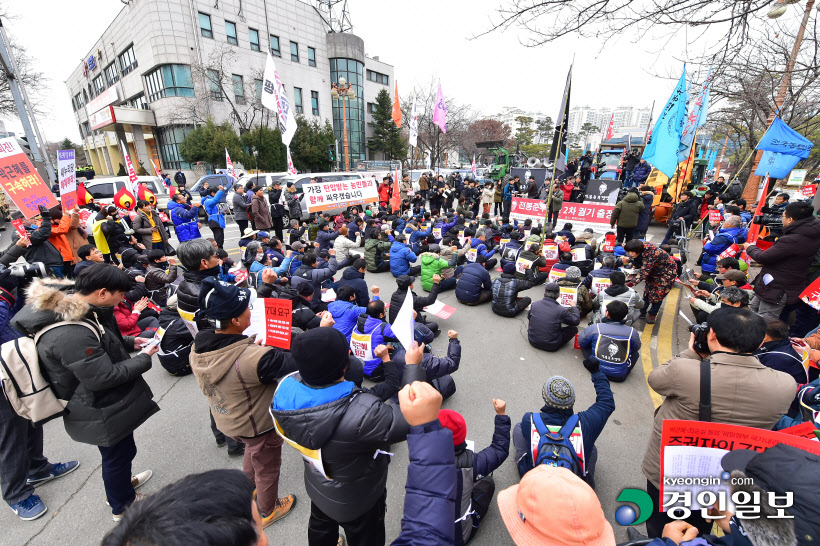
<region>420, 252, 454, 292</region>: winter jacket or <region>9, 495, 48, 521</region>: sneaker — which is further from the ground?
<region>420, 252, 454, 292</region>: winter jacket

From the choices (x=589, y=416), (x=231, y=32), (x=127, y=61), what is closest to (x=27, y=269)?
(x=589, y=416)

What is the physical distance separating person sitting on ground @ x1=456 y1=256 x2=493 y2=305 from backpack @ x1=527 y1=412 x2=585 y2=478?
14.0 ft

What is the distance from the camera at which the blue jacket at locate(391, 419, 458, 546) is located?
1.39 meters

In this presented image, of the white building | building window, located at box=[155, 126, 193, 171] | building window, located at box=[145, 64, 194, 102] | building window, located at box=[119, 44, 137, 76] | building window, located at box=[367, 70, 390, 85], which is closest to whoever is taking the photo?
the white building

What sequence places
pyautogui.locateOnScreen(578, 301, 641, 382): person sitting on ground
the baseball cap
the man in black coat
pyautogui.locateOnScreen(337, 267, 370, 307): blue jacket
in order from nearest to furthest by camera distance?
the baseball cap → the man in black coat → pyautogui.locateOnScreen(578, 301, 641, 382): person sitting on ground → pyautogui.locateOnScreen(337, 267, 370, 307): blue jacket

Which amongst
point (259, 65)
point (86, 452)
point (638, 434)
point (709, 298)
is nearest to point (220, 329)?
point (86, 452)

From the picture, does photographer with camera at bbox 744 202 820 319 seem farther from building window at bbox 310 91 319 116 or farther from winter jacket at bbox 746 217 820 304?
building window at bbox 310 91 319 116

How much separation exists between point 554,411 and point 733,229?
6.75 m

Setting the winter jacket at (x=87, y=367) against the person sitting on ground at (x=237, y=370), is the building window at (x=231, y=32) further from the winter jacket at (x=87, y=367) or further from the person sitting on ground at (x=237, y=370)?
the person sitting on ground at (x=237, y=370)

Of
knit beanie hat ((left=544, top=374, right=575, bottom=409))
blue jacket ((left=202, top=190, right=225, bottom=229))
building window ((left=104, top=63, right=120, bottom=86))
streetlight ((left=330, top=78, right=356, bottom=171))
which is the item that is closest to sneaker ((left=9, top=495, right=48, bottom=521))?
knit beanie hat ((left=544, top=374, right=575, bottom=409))

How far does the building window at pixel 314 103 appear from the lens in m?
37.8

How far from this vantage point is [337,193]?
1088 cm

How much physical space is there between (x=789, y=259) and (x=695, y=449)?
4226 mm

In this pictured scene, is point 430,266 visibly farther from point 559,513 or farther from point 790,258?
point 559,513
